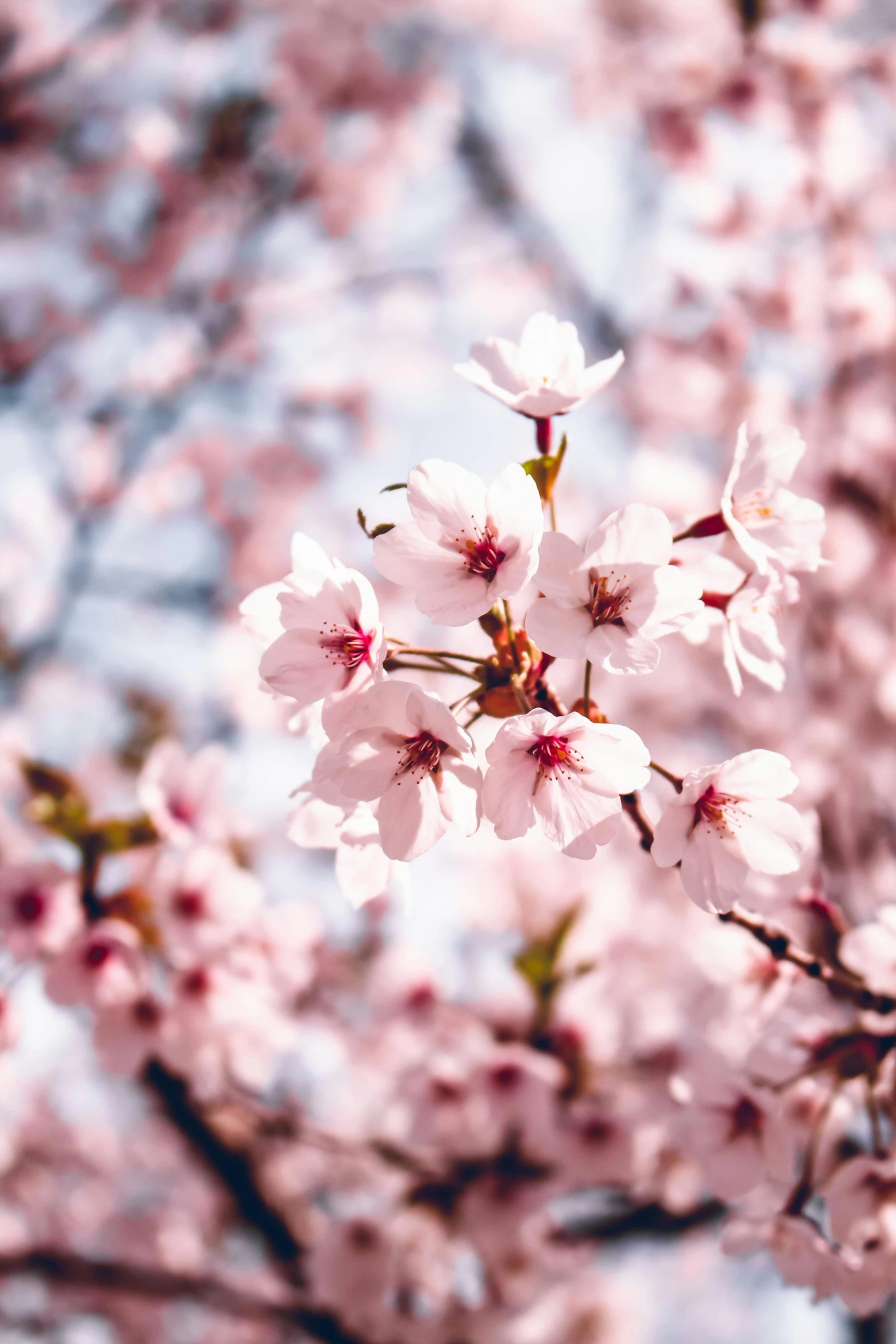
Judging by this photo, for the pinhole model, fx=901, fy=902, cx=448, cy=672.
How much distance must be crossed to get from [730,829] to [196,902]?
3.86 ft

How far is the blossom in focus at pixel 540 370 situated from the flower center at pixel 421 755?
1.62ft

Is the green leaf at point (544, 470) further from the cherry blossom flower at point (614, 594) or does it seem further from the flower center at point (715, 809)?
the flower center at point (715, 809)

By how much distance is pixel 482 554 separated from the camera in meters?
1.19

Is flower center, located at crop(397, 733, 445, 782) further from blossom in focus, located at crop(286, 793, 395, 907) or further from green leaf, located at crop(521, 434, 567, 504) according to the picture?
green leaf, located at crop(521, 434, 567, 504)

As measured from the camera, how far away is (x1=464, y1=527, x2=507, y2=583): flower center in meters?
1.18

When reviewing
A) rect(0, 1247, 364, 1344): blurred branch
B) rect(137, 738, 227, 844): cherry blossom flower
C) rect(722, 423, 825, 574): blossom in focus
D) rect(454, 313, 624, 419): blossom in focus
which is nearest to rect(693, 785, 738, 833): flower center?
rect(722, 423, 825, 574): blossom in focus

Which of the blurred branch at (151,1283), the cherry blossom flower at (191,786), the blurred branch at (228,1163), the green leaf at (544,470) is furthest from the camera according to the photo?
the blurred branch at (151,1283)

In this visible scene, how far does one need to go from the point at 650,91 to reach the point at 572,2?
1732 mm

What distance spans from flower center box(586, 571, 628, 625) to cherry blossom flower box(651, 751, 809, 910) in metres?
0.23

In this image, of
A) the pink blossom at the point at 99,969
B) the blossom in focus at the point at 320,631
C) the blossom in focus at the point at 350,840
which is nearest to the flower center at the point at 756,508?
the blossom in focus at the point at 320,631

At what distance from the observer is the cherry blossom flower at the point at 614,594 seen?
1103 millimetres

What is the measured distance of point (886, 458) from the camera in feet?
15.9

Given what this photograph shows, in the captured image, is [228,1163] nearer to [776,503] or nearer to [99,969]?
[99,969]

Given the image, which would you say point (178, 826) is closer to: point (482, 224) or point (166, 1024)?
point (166, 1024)
